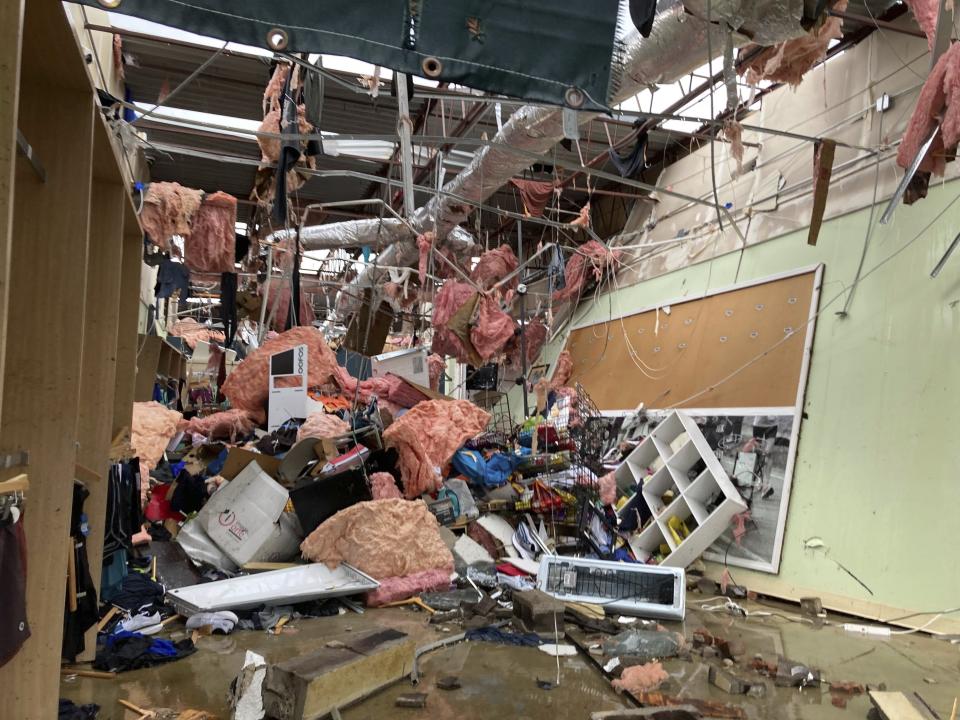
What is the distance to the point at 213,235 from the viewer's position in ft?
20.4

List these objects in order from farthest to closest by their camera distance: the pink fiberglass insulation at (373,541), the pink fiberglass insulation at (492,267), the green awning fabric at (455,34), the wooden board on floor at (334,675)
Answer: the pink fiberglass insulation at (492,267)
the pink fiberglass insulation at (373,541)
the wooden board on floor at (334,675)
the green awning fabric at (455,34)

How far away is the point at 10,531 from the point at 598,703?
243 centimetres

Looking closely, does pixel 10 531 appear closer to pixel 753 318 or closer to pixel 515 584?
pixel 515 584

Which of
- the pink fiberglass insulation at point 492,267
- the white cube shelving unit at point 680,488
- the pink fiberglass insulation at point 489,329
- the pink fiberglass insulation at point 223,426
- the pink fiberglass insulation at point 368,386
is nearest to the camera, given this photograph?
the white cube shelving unit at point 680,488

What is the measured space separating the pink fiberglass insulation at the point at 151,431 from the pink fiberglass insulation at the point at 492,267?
3.77m

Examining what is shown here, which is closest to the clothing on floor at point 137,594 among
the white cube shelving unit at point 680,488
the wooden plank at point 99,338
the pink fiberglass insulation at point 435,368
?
the wooden plank at point 99,338

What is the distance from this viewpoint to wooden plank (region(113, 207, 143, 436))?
148 inches

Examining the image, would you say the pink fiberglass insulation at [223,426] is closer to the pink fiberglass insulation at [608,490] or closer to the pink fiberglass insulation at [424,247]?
the pink fiberglass insulation at [424,247]

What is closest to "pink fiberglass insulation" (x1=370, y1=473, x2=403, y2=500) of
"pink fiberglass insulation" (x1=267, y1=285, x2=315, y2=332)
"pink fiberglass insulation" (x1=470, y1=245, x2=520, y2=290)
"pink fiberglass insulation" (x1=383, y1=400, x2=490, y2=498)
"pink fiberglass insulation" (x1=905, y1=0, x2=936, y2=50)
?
"pink fiberglass insulation" (x1=383, y1=400, x2=490, y2=498)

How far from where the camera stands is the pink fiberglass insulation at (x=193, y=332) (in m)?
14.2

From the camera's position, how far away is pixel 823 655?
12.1 ft

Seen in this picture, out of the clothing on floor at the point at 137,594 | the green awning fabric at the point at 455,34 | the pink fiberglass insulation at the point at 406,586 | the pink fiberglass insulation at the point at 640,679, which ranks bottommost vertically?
the pink fiberglass insulation at the point at 406,586

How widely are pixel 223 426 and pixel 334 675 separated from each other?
16.1 ft

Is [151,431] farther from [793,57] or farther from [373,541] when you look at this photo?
[793,57]
